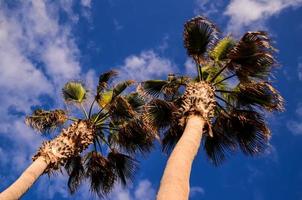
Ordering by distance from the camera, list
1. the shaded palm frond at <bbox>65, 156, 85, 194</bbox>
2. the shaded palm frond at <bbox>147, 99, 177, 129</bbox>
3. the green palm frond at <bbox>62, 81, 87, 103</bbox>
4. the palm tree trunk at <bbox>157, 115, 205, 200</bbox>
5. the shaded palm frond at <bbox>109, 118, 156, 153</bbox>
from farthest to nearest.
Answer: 1. the green palm frond at <bbox>62, 81, 87, 103</bbox>
2. the shaded palm frond at <bbox>65, 156, 85, 194</bbox>
3. the shaded palm frond at <bbox>109, 118, 156, 153</bbox>
4. the shaded palm frond at <bbox>147, 99, 177, 129</bbox>
5. the palm tree trunk at <bbox>157, 115, 205, 200</bbox>

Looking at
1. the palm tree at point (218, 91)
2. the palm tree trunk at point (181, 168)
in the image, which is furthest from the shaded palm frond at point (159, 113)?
the palm tree trunk at point (181, 168)

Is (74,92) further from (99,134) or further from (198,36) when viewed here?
(198,36)

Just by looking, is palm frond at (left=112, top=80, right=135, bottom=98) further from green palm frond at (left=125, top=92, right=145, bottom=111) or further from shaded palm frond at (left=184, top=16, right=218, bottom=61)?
shaded palm frond at (left=184, top=16, right=218, bottom=61)

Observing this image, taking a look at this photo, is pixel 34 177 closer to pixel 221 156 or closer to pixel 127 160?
pixel 127 160

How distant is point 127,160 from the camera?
14.3 metres

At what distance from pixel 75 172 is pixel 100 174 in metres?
0.92

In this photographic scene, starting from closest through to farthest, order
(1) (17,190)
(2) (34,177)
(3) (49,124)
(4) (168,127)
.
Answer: (1) (17,190)
(2) (34,177)
(4) (168,127)
(3) (49,124)

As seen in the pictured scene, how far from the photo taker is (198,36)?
1195 centimetres

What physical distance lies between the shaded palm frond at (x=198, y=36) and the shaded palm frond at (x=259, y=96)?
4.86ft

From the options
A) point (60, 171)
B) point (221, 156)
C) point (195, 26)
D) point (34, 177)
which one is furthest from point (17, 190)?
point (195, 26)

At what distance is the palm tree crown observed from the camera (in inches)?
528

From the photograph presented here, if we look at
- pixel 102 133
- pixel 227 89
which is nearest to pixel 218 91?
pixel 227 89

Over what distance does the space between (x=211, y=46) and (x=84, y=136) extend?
482cm

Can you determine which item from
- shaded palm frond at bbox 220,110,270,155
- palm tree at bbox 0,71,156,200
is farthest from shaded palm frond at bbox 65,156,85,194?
shaded palm frond at bbox 220,110,270,155
